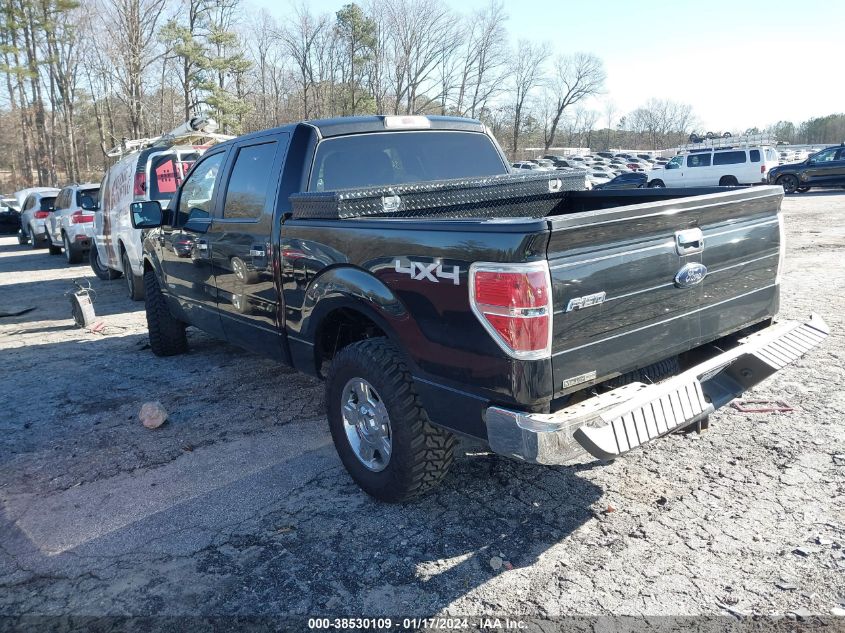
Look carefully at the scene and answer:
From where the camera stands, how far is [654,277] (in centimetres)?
284

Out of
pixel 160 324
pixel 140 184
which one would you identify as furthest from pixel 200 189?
pixel 140 184

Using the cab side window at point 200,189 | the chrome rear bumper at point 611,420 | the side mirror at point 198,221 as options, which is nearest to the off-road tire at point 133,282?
the cab side window at point 200,189

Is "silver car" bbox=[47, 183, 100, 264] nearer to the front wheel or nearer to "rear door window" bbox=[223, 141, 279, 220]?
"rear door window" bbox=[223, 141, 279, 220]

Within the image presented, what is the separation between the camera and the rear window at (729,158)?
2472 centimetres

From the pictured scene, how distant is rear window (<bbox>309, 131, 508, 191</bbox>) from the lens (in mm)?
4121

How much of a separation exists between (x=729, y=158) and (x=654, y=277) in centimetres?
2533

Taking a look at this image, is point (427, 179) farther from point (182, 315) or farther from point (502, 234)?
point (182, 315)

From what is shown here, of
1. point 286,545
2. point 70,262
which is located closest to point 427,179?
point 286,545

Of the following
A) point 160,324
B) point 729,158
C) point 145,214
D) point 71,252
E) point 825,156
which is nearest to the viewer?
point 145,214

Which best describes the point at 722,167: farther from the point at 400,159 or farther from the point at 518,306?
the point at 518,306

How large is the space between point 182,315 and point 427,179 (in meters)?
2.64

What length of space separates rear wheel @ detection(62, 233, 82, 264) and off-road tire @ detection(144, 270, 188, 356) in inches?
385

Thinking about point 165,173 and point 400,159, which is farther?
point 165,173

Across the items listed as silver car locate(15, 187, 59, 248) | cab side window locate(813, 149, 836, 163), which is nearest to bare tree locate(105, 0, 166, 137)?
silver car locate(15, 187, 59, 248)
